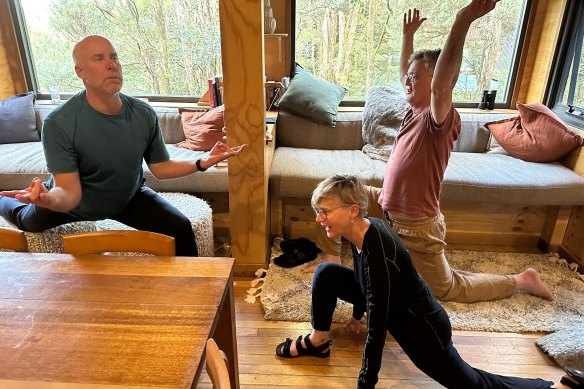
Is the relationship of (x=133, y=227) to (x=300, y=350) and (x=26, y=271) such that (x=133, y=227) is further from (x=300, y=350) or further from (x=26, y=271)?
(x=300, y=350)

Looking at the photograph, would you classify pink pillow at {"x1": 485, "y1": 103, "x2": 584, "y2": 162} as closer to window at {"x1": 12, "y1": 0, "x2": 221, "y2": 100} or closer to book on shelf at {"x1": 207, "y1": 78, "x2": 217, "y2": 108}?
book on shelf at {"x1": 207, "y1": 78, "x2": 217, "y2": 108}

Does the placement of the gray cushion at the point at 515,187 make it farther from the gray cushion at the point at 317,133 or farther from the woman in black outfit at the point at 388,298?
the woman in black outfit at the point at 388,298

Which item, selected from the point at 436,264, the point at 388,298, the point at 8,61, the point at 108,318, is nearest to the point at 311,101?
the point at 436,264

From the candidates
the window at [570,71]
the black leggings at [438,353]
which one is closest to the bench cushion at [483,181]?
the window at [570,71]

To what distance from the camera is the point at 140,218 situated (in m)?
1.83

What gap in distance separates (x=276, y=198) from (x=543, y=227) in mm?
1840

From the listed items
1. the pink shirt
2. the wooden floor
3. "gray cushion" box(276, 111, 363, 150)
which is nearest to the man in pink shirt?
the pink shirt

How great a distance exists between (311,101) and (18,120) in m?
2.29

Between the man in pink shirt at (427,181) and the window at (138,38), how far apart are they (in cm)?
192

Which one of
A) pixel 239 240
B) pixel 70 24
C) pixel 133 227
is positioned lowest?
pixel 239 240

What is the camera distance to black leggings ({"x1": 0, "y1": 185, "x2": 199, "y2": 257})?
5.84ft

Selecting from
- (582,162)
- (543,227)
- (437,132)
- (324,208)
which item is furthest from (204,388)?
(582,162)

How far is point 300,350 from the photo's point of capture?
1.76 meters

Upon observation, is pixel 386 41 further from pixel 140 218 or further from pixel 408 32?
pixel 140 218
